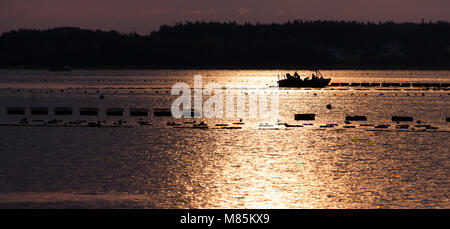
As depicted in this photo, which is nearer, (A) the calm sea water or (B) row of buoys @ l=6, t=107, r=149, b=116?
(A) the calm sea water

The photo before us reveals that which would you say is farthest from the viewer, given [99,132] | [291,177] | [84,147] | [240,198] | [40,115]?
[40,115]

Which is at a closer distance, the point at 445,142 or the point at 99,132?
the point at 445,142

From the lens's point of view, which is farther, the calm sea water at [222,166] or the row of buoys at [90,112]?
the row of buoys at [90,112]

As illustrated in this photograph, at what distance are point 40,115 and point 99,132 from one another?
86.3ft

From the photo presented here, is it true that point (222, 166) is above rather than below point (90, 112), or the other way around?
above

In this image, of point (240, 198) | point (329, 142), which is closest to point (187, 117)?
point (329, 142)

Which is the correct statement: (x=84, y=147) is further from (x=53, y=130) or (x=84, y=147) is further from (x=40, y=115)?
(x=40, y=115)

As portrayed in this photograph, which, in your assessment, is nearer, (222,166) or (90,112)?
(222,166)

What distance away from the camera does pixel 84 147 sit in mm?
58688

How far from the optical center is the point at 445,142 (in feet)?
211
